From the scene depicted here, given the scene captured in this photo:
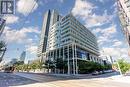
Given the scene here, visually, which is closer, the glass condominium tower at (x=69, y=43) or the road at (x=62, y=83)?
the road at (x=62, y=83)

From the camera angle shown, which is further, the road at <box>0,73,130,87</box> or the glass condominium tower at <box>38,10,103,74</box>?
the glass condominium tower at <box>38,10,103,74</box>

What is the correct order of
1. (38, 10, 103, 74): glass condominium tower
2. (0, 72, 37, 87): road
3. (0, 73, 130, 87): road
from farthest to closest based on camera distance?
1. (38, 10, 103, 74): glass condominium tower
2. (0, 72, 37, 87): road
3. (0, 73, 130, 87): road

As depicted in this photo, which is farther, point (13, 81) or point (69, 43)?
point (69, 43)

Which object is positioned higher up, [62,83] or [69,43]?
[69,43]

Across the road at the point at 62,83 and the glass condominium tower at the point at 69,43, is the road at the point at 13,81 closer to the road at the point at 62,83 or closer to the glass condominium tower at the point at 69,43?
the road at the point at 62,83

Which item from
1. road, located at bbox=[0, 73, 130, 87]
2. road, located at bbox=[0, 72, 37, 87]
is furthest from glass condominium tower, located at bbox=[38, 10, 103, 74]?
road, located at bbox=[0, 73, 130, 87]

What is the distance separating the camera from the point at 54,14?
Answer: 185375mm

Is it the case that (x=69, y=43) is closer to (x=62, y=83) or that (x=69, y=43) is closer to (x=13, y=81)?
(x=13, y=81)

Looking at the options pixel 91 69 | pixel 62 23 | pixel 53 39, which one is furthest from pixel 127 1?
pixel 53 39

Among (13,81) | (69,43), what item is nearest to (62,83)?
(13,81)

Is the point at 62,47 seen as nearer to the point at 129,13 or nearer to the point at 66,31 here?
the point at 66,31

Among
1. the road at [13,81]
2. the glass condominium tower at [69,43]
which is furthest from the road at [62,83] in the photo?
the glass condominium tower at [69,43]

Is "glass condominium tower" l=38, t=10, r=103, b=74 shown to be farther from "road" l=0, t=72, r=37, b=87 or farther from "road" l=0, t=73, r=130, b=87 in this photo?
"road" l=0, t=73, r=130, b=87

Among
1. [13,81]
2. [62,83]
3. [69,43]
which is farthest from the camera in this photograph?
[69,43]
